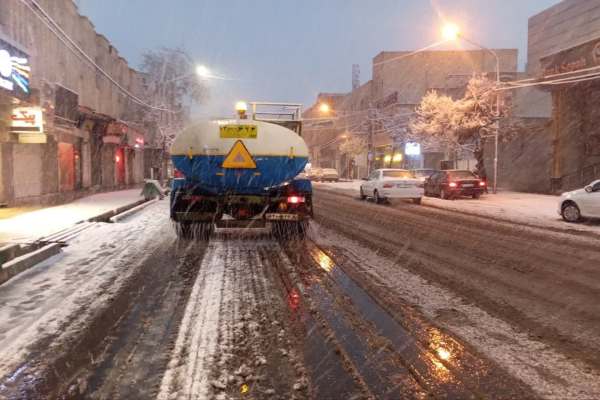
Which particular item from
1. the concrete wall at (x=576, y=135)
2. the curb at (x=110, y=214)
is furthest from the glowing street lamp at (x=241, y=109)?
the concrete wall at (x=576, y=135)

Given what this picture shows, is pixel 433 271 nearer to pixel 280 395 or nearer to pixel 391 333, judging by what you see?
pixel 391 333

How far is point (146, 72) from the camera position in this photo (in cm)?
4912

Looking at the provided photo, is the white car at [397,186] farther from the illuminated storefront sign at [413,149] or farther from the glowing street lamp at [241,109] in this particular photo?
the illuminated storefront sign at [413,149]

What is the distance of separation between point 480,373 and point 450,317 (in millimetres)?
1489

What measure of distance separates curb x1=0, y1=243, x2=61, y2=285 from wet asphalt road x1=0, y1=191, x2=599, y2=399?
1783mm

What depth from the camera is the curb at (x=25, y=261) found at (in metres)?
7.20

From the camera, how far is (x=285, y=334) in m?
4.70

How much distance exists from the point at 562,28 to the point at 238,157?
25.7 meters

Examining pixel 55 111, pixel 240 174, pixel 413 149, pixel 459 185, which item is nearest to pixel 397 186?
pixel 459 185

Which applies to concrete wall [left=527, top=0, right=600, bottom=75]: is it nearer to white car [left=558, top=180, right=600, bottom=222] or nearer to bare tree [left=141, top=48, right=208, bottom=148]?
white car [left=558, top=180, right=600, bottom=222]

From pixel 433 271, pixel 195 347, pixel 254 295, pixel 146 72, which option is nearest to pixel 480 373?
pixel 195 347

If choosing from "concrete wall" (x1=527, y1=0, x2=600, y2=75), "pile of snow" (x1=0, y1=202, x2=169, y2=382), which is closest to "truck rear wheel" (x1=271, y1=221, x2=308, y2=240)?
"pile of snow" (x1=0, y1=202, x2=169, y2=382)

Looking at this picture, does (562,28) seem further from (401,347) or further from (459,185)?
(401,347)

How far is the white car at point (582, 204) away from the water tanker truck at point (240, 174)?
926 cm
